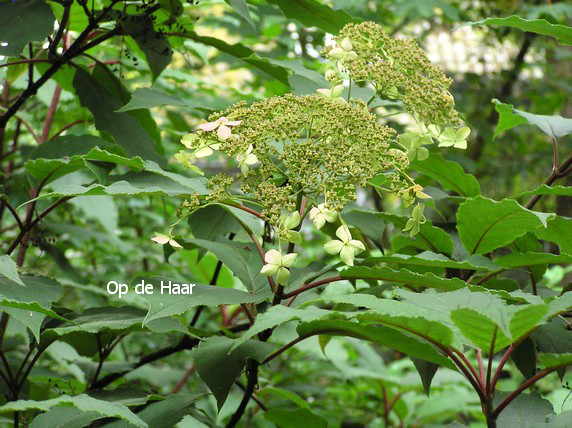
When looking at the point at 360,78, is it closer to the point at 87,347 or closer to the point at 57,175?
the point at 57,175

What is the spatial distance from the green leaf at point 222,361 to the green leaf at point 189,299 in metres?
0.07

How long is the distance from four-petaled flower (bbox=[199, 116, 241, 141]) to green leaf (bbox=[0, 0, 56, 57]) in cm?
42

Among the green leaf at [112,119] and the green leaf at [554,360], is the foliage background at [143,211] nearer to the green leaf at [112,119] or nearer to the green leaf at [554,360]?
the green leaf at [112,119]

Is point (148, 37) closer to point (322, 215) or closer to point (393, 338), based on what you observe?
point (322, 215)

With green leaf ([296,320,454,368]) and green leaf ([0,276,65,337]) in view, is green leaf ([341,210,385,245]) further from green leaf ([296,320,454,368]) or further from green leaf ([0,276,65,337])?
green leaf ([0,276,65,337])

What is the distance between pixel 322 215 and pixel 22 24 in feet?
2.28

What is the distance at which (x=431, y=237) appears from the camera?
122 cm

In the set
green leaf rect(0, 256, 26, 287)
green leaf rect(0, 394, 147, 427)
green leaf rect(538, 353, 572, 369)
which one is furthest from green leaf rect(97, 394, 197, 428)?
green leaf rect(538, 353, 572, 369)

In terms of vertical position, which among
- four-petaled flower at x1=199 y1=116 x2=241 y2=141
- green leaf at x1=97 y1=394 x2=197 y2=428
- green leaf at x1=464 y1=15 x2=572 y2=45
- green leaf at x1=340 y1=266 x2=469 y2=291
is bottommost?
green leaf at x1=97 y1=394 x2=197 y2=428

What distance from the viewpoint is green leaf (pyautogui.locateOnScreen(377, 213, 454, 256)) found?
1185mm

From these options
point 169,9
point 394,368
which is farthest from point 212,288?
point 394,368

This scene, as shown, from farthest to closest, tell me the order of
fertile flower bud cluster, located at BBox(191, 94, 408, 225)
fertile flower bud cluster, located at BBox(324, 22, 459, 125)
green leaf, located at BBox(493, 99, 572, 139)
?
green leaf, located at BBox(493, 99, 572, 139)
fertile flower bud cluster, located at BBox(324, 22, 459, 125)
fertile flower bud cluster, located at BBox(191, 94, 408, 225)

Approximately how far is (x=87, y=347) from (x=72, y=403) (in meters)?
0.61

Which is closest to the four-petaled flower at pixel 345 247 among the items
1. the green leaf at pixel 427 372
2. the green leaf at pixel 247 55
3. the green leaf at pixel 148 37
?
the green leaf at pixel 427 372
